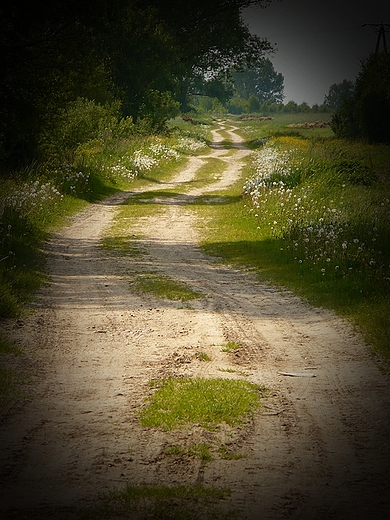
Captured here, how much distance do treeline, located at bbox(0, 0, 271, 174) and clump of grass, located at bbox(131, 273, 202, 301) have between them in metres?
6.56

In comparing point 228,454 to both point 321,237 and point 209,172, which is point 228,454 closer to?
point 321,237

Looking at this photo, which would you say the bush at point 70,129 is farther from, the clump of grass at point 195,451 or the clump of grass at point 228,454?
the clump of grass at point 228,454

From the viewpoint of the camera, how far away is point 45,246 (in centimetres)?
1389

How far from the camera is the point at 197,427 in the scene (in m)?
5.16

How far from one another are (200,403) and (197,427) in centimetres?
43

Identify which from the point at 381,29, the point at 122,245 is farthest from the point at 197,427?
the point at 381,29

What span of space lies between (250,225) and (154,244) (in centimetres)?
326

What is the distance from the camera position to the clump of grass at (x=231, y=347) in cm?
726

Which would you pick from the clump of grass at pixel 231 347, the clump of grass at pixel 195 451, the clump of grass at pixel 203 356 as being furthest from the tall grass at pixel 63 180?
the clump of grass at pixel 195 451

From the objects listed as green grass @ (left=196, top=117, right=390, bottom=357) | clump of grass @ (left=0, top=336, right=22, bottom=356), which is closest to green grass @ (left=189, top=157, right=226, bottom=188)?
green grass @ (left=196, top=117, right=390, bottom=357)

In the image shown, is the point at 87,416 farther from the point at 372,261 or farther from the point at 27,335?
the point at 372,261

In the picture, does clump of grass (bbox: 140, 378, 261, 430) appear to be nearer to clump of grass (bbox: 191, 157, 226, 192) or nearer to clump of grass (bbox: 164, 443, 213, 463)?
clump of grass (bbox: 164, 443, 213, 463)

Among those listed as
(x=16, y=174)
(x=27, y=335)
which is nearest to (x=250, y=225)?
(x=16, y=174)

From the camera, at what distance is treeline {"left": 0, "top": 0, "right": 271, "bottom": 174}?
1466 cm
